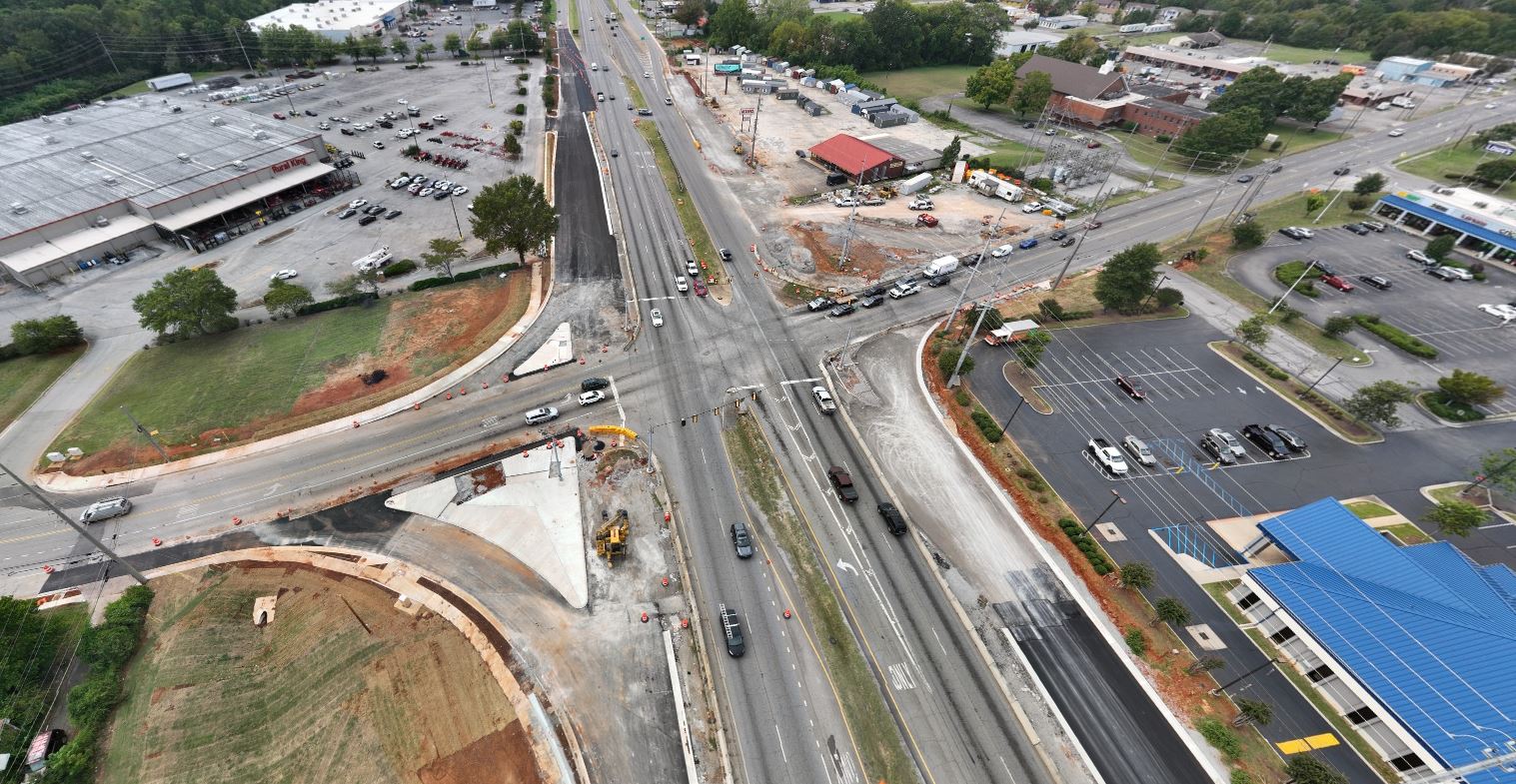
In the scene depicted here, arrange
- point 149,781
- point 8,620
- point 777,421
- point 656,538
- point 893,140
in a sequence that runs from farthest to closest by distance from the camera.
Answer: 1. point 893,140
2. point 777,421
3. point 656,538
4. point 8,620
5. point 149,781

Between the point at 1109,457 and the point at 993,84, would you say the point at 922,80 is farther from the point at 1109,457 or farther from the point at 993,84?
the point at 1109,457

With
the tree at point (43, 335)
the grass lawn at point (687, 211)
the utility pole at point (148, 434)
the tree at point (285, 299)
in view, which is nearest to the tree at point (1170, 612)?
the grass lawn at point (687, 211)

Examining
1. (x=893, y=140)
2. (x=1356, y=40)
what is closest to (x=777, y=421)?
(x=893, y=140)

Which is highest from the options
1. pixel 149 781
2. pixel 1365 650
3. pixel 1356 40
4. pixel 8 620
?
pixel 1356 40

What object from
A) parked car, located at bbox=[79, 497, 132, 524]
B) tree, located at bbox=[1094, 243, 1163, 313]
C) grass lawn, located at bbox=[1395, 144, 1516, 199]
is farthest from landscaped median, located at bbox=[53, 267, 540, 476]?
grass lawn, located at bbox=[1395, 144, 1516, 199]

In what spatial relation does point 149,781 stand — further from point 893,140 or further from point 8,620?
point 893,140

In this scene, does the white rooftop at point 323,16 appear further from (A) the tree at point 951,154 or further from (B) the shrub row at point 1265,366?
(B) the shrub row at point 1265,366

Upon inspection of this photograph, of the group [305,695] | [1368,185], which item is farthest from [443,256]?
[1368,185]
